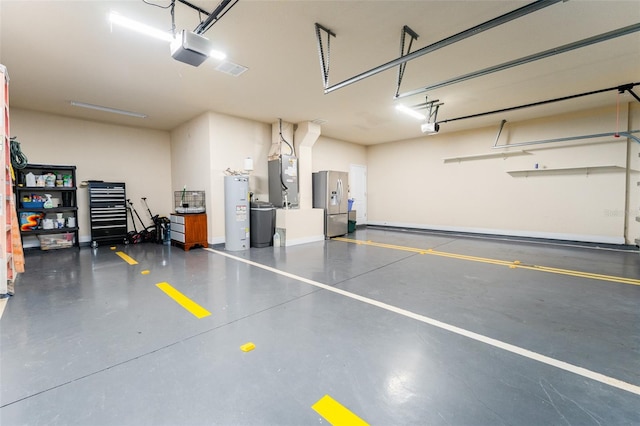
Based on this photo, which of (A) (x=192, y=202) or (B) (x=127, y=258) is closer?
(B) (x=127, y=258)

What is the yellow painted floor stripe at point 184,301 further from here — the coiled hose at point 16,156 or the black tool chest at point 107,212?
the black tool chest at point 107,212

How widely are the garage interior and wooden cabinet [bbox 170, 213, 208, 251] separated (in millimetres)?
218

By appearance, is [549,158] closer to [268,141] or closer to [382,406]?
[268,141]

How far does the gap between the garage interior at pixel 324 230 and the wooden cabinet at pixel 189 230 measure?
22 centimetres

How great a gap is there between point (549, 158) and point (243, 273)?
24.4ft

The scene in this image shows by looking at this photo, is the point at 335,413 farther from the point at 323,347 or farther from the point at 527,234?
the point at 527,234

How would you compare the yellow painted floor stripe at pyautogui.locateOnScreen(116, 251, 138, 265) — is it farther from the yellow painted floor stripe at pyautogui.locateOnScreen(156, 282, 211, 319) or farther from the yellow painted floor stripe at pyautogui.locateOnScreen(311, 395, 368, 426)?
the yellow painted floor stripe at pyautogui.locateOnScreen(311, 395, 368, 426)

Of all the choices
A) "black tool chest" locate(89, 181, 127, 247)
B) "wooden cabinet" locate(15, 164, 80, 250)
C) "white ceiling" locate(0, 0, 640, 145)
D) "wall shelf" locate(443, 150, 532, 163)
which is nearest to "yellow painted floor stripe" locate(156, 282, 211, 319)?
"white ceiling" locate(0, 0, 640, 145)

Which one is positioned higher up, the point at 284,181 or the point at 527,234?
the point at 284,181

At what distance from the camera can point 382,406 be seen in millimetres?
1453

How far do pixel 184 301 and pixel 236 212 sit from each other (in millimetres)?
2889

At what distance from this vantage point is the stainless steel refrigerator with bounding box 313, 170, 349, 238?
23.1 feet

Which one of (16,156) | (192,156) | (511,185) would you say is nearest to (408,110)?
(511,185)

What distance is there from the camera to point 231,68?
389 centimetres
